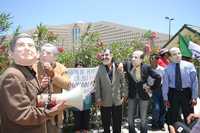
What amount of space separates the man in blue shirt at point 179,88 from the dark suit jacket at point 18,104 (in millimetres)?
4570

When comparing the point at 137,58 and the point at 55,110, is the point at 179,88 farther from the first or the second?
the point at 55,110

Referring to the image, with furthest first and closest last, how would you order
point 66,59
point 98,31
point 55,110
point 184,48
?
Result: 1. point 98,31
2. point 184,48
3. point 66,59
4. point 55,110

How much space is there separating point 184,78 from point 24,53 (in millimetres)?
4692

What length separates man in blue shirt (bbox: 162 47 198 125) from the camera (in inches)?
290

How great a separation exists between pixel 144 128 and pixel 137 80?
0.96m

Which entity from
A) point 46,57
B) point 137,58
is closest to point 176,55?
point 137,58

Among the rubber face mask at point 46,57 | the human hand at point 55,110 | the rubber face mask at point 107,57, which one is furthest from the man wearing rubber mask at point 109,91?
the human hand at point 55,110

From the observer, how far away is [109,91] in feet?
24.7

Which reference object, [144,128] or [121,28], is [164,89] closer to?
[144,128]

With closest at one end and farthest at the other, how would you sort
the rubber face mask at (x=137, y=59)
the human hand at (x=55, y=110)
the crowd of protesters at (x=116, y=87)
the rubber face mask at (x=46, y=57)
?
the human hand at (x=55, y=110), the crowd of protesters at (x=116, y=87), the rubber face mask at (x=46, y=57), the rubber face mask at (x=137, y=59)

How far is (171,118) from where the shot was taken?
24.3 feet

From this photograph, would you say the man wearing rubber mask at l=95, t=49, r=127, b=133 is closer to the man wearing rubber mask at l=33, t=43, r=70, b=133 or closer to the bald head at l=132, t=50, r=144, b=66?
the bald head at l=132, t=50, r=144, b=66

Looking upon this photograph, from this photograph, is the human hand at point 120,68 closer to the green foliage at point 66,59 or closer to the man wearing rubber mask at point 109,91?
the man wearing rubber mask at point 109,91

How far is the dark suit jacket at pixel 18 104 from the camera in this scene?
301 centimetres
